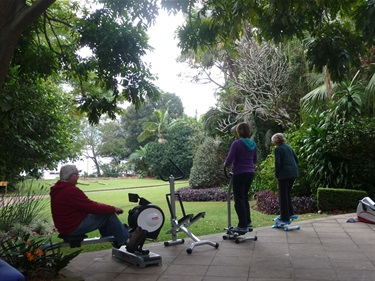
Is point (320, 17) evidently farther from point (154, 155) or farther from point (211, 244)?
point (154, 155)

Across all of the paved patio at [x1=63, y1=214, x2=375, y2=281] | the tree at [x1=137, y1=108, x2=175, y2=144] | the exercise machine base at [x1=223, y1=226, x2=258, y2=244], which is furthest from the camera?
the tree at [x1=137, y1=108, x2=175, y2=144]

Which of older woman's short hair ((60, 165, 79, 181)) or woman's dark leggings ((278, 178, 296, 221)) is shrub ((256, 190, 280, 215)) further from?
older woman's short hair ((60, 165, 79, 181))

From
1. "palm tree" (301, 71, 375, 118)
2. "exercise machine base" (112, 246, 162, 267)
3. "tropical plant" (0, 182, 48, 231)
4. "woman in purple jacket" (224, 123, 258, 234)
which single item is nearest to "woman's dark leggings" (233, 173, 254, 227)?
"woman in purple jacket" (224, 123, 258, 234)

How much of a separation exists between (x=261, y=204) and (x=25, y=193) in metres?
6.03

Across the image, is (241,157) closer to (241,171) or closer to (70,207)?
(241,171)

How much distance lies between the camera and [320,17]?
641 centimetres

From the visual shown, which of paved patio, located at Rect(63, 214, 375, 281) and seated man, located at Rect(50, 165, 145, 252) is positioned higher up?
seated man, located at Rect(50, 165, 145, 252)

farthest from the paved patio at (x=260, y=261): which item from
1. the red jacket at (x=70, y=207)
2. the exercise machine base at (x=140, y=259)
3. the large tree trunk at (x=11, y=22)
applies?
the large tree trunk at (x=11, y=22)

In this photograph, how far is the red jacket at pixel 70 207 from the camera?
484cm

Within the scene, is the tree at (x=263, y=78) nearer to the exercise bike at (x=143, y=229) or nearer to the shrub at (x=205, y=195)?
the shrub at (x=205, y=195)

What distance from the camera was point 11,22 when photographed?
12.4 feet

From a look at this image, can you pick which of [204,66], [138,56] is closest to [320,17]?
[138,56]

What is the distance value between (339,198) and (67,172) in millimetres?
6559

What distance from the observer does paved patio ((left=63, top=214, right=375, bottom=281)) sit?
15.3 ft
